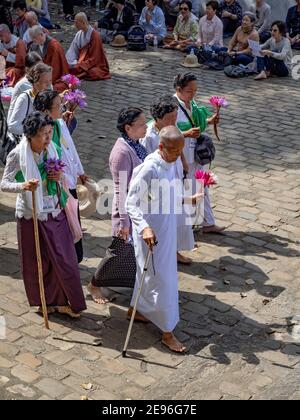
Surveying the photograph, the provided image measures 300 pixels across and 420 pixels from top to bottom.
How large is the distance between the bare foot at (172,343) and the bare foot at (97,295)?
0.82 m

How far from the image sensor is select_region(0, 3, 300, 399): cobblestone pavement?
5.56 m

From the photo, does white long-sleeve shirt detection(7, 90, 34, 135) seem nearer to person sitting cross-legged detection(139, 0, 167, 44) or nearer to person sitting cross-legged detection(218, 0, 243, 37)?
person sitting cross-legged detection(139, 0, 167, 44)

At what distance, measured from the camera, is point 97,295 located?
671cm

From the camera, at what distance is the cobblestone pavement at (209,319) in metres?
5.56

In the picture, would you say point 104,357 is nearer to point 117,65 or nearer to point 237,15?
point 117,65

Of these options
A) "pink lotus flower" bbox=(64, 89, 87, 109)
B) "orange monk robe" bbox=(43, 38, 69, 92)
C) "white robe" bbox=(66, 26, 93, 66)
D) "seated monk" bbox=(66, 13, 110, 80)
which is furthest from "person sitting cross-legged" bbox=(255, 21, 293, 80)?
"pink lotus flower" bbox=(64, 89, 87, 109)

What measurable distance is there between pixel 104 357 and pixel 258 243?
270 cm

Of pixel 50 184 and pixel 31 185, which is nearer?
pixel 31 185

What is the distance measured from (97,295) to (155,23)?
1143 cm

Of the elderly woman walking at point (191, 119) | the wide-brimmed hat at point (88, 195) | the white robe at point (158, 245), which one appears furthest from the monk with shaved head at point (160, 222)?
the elderly woman walking at point (191, 119)

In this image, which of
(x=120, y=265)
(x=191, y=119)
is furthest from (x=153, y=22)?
(x=120, y=265)

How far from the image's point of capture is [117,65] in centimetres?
1527

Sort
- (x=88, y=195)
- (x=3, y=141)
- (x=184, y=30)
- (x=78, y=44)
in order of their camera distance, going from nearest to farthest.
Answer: (x=88, y=195), (x=3, y=141), (x=78, y=44), (x=184, y=30)

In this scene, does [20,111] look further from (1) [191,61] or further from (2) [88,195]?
(1) [191,61]
